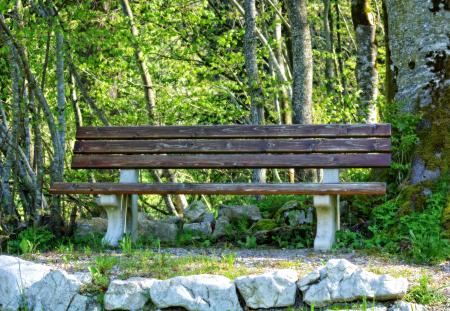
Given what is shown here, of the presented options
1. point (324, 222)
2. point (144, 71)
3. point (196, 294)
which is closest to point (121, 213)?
point (324, 222)

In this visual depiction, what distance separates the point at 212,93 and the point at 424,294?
32.6ft

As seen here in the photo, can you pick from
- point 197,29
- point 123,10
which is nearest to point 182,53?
point 197,29

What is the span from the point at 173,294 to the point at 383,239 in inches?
101

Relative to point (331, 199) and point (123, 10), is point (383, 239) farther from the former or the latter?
point (123, 10)

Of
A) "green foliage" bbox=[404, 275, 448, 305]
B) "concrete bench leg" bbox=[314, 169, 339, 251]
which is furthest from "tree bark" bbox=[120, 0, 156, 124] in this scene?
"green foliage" bbox=[404, 275, 448, 305]

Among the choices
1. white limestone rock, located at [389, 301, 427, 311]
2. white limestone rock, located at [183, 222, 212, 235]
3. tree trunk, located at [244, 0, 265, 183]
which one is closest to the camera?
white limestone rock, located at [389, 301, 427, 311]

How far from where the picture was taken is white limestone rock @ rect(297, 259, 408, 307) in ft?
18.1

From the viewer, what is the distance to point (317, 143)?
779cm

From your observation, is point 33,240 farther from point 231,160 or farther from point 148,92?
point 148,92

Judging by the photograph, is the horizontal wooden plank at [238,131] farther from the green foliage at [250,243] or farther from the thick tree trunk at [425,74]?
the green foliage at [250,243]

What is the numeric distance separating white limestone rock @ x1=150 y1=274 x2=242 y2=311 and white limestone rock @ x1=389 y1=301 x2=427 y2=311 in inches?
41.9

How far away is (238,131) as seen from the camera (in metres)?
7.99

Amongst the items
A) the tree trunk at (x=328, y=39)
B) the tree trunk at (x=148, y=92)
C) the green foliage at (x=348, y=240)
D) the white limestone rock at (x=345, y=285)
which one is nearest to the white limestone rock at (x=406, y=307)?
the white limestone rock at (x=345, y=285)

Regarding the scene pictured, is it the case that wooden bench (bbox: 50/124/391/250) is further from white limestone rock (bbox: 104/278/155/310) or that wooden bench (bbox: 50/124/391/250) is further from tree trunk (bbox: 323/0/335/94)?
tree trunk (bbox: 323/0/335/94)
